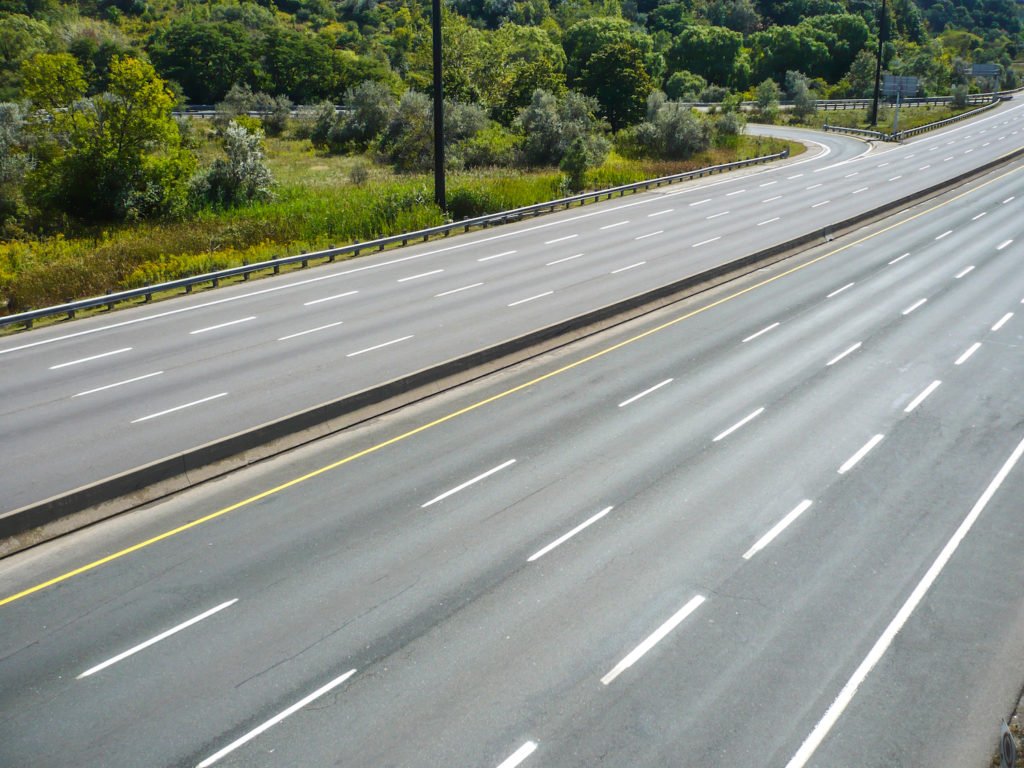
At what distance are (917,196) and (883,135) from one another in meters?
36.3

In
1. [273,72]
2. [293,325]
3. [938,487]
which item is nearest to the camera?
[938,487]

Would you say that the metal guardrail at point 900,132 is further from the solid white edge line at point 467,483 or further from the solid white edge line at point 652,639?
the solid white edge line at point 652,639

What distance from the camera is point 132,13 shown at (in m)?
156

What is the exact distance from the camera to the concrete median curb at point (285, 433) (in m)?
13.9

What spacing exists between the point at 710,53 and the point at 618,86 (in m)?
59.2

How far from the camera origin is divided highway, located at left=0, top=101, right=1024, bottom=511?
57.8 ft

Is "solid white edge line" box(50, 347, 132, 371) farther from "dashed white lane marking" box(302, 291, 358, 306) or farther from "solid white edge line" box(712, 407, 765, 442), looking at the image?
"solid white edge line" box(712, 407, 765, 442)

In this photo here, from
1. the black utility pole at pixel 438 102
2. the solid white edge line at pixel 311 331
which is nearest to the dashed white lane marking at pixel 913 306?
the solid white edge line at pixel 311 331

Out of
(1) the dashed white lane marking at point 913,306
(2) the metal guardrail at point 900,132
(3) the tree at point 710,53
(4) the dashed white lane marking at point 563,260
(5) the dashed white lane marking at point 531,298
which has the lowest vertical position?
(1) the dashed white lane marking at point 913,306

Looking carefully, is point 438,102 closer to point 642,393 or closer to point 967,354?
point 642,393

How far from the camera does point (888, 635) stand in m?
11.3

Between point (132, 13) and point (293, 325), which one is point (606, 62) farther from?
point (132, 13)

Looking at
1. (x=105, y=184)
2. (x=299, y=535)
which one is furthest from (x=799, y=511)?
(x=105, y=184)

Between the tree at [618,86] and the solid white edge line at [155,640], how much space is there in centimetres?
7343
